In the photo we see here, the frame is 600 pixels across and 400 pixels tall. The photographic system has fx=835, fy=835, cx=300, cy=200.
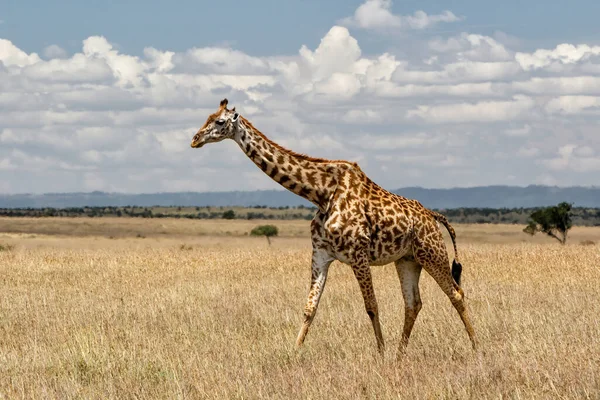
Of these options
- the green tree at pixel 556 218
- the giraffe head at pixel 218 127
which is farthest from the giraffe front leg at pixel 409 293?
the green tree at pixel 556 218

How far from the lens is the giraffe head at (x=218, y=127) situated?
32.7 ft

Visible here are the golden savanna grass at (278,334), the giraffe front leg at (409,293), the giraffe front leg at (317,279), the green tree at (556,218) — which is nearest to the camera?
the golden savanna grass at (278,334)

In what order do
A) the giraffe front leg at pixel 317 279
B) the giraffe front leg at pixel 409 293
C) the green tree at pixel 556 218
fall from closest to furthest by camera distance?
1. the giraffe front leg at pixel 317 279
2. the giraffe front leg at pixel 409 293
3. the green tree at pixel 556 218

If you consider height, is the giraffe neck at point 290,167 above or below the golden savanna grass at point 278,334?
above

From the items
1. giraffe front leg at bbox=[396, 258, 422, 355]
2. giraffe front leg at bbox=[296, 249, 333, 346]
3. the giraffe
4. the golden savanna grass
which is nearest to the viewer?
the golden savanna grass

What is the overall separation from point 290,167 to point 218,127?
43.5 inches

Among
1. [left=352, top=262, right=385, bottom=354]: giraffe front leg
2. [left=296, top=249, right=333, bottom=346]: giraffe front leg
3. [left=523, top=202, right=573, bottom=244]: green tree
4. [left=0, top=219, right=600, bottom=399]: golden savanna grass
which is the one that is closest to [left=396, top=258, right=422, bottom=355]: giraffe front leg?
[left=0, top=219, right=600, bottom=399]: golden savanna grass

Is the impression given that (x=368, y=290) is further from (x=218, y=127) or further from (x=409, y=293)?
(x=218, y=127)

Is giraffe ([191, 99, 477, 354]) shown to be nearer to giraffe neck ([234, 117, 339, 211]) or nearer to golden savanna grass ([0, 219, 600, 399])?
giraffe neck ([234, 117, 339, 211])

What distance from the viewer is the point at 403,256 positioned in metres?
11.1

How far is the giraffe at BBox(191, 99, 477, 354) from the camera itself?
33.3ft

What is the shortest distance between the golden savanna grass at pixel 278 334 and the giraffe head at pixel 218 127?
8.46 ft

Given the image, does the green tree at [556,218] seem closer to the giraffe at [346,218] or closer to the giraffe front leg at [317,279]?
the giraffe at [346,218]

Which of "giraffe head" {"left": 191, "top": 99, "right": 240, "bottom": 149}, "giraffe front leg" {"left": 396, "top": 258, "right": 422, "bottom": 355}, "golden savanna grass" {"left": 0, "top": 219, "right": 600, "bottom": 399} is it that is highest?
"giraffe head" {"left": 191, "top": 99, "right": 240, "bottom": 149}
